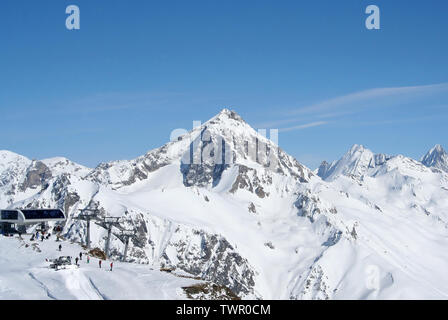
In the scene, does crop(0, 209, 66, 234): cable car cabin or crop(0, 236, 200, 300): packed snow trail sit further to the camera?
crop(0, 209, 66, 234): cable car cabin

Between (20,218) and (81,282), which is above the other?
(20,218)

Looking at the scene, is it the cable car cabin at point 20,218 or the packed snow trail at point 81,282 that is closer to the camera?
the packed snow trail at point 81,282

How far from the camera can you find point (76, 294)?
4991 centimetres

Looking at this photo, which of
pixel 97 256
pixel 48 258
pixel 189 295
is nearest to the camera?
pixel 189 295

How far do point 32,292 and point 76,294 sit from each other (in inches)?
158

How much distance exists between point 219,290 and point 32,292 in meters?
19.3

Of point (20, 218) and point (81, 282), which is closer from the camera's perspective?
point (81, 282)

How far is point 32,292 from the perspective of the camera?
162 ft
